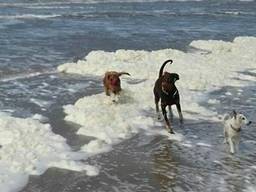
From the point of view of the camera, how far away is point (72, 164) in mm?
8766

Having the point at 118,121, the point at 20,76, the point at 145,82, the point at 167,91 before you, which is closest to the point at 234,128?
the point at 167,91

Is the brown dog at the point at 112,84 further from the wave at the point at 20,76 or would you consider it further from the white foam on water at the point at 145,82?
the wave at the point at 20,76

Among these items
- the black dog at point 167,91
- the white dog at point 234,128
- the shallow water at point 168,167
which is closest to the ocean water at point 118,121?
the shallow water at point 168,167

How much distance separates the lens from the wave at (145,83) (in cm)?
1091

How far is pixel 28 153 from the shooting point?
9133 mm

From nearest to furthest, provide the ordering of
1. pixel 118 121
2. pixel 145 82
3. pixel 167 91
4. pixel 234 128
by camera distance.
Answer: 1. pixel 234 128
2. pixel 167 91
3. pixel 118 121
4. pixel 145 82

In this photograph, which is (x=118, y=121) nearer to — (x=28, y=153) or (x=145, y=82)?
(x=28, y=153)

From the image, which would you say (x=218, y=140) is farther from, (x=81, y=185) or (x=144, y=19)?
(x=144, y=19)

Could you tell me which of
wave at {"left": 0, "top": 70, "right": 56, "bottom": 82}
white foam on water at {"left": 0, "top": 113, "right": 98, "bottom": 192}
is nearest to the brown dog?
white foam on water at {"left": 0, "top": 113, "right": 98, "bottom": 192}

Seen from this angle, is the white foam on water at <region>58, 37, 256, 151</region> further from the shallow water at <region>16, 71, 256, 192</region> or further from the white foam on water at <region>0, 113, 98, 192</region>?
the white foam on water at <region>0, 113, 98, 192</region>

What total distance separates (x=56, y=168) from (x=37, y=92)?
6073 mm

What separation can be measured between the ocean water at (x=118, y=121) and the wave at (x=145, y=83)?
0.03 metres

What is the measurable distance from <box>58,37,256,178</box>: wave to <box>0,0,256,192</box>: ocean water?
0.03 metres

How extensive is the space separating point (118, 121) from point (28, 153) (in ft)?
8.33
